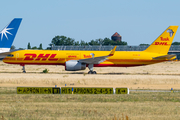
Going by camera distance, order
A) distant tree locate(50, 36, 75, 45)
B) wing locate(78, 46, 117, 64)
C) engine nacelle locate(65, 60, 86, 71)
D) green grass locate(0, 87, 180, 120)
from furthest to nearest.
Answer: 1. distant tree locate(50, 36, 75, 45)
2. wing locate(78, 46, 117, 64)
3. engine nacelle locate(65, 60, 86, 71)
4. green grass locate(0, 87, 180, 120)

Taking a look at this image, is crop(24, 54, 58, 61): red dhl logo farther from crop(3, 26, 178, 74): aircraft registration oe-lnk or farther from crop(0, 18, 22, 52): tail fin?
crop(0, 18, 22, 52): tail fin

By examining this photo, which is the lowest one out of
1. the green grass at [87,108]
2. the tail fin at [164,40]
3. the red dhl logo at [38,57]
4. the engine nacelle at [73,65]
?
the green grass at [87,108]

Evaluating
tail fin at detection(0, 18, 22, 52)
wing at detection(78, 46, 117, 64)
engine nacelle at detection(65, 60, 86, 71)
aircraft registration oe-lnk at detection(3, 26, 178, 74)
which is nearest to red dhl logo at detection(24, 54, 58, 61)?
aircraft registration oe-lnk at detection(3, 26, 178, 74)

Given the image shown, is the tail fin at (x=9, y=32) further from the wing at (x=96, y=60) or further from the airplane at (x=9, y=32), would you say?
the wing at (x=96, y=60)

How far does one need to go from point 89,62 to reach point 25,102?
28317 mm

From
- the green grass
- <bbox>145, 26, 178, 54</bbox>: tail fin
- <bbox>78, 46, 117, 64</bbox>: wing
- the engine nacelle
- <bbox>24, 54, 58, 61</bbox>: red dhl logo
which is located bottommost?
the green grass

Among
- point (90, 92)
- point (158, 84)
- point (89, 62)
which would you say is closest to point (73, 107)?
point (90, 92)

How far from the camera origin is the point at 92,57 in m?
49.2

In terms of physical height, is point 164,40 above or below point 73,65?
above

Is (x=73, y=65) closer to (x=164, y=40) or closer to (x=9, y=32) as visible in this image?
(x=9, y=32)

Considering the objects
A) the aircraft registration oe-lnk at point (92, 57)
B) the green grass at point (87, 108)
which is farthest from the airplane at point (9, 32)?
the green grass at point (87, 108)

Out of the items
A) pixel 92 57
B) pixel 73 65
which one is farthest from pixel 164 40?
pixel 73 65

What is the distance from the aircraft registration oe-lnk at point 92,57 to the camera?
47156 mm

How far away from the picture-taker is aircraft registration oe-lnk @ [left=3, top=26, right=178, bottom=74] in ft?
155
